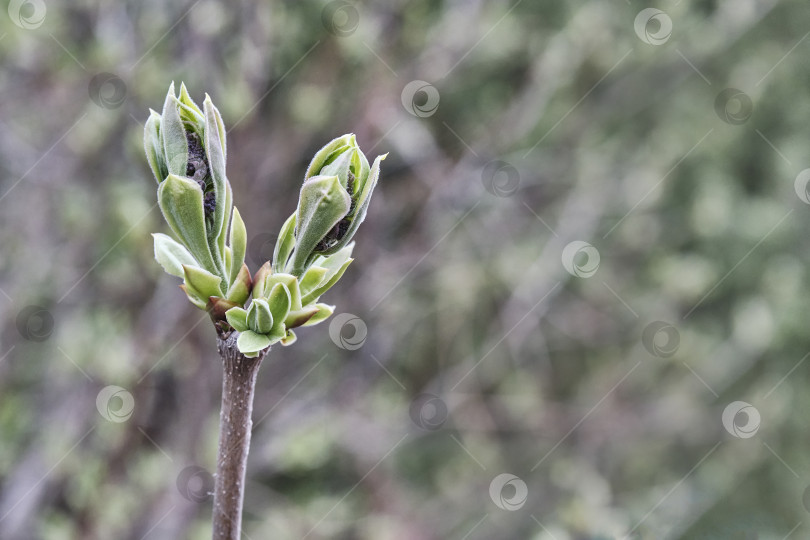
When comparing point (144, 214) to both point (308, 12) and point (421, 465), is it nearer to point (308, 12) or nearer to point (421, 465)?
point (308, 12)

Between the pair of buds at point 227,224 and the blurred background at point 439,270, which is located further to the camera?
the blurred background at point 439,270

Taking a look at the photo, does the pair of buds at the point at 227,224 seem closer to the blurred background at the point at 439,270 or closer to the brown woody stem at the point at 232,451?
the brown woody stem at the point at 232,451

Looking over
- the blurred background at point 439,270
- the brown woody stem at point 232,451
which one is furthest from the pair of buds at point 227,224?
Result: the blurred background at point 439,270

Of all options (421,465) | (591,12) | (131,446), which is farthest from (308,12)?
(421,465)

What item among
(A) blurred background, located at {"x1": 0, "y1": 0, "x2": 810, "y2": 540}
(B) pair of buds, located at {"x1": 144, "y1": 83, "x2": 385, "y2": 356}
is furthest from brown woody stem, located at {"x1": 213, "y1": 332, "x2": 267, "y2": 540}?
(A) blurred background, located at {"x1": 0, "y1": 0, "x2": 810, "y2": 540}

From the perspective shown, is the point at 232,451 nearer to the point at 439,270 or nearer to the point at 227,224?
the point at 227,224

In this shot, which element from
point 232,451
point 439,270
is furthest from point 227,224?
point 439,270
